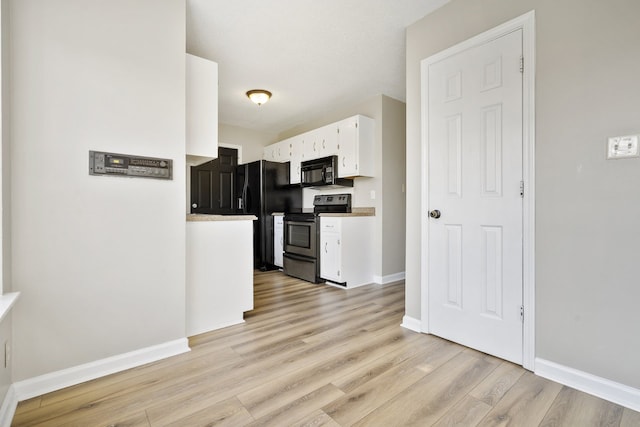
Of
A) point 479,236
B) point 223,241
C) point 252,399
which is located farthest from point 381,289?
point 252,399

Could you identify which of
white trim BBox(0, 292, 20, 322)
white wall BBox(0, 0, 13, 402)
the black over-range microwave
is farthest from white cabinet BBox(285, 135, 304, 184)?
white trim BBox(0, 292, 20, 322)

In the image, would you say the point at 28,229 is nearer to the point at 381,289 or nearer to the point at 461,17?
the point at 461,17

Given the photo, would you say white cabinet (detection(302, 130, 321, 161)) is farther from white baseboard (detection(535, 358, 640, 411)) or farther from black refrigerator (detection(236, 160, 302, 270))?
white baseboard (detection(535, 358, 640, 411))

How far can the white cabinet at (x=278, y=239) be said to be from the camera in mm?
4782

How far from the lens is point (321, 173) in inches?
171

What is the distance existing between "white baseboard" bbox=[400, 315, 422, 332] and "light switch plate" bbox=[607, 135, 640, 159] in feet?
5.21

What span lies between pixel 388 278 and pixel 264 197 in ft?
7.61

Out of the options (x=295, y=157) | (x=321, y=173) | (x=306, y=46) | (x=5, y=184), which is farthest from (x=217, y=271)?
(x=295, y=157)

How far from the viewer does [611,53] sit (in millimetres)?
1494

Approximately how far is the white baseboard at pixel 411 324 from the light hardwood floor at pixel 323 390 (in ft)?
0.27

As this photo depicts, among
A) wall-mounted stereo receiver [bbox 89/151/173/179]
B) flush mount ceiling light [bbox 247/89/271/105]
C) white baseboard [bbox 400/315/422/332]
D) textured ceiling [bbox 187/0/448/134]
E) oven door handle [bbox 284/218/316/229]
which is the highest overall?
textured ceiling [bbox 187/0/448/134]

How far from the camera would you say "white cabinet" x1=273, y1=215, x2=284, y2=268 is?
4782 mm

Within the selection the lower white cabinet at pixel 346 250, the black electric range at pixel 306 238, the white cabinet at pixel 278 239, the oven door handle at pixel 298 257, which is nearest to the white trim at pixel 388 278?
the lower white cabinet at pixel 346 250

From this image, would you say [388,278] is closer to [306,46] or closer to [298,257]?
[298,257]
